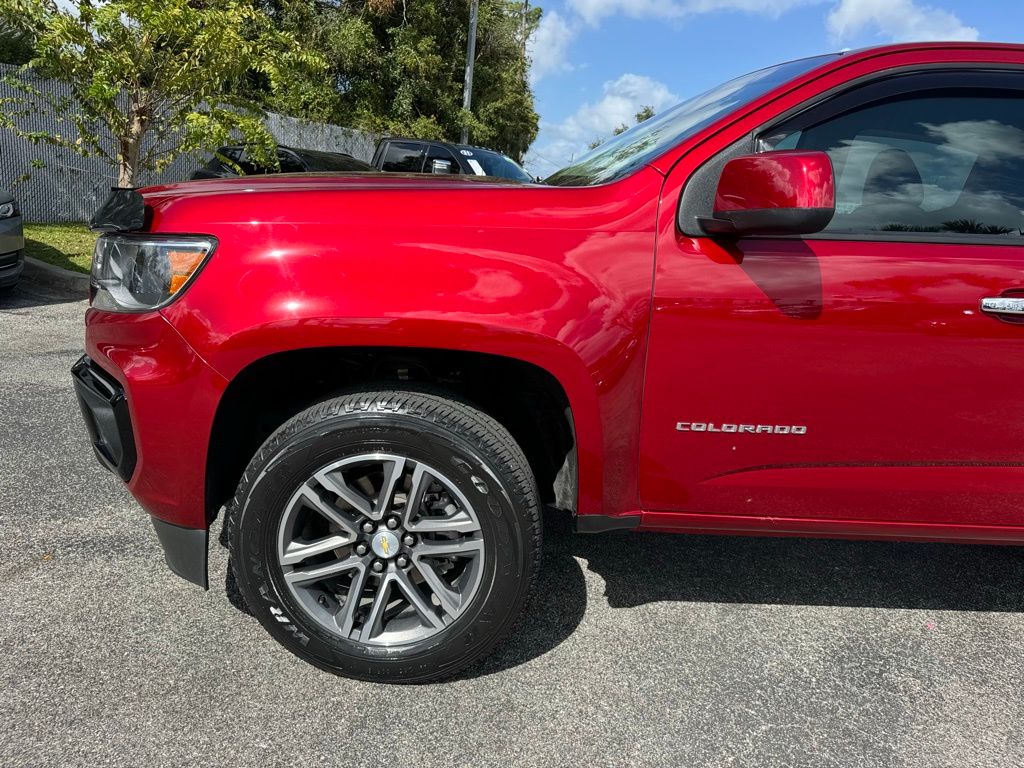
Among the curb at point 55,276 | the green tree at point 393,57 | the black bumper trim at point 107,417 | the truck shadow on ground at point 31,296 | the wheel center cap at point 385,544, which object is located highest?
the green tree at point 393,57

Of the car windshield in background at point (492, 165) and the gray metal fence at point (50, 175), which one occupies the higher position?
the car windshield in background at point (492, 165)

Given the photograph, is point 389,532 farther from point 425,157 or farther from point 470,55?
point 470,55

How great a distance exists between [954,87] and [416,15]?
69.5 ft

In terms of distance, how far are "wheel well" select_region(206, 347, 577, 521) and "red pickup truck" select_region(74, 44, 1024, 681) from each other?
0.02 meters

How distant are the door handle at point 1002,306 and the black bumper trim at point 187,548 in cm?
219

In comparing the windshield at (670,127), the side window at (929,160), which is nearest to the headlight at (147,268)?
the windshield at (670,127)

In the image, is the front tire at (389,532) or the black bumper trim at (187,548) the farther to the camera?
the black bumper trim at (187,548)

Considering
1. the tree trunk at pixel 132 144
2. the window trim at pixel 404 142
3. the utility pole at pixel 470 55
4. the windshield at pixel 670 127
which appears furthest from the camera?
the utility pole at pixel 470 55

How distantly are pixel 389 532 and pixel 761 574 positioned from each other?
1.54m

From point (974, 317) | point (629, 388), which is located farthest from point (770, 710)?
point (974, 317)

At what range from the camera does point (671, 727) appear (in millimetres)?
1951

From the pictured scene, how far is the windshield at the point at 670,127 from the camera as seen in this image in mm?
2102

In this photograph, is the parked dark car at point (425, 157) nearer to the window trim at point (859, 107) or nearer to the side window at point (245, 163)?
the side window at point (245, 163)

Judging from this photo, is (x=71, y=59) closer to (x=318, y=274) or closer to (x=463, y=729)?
(x=318, y=274)
